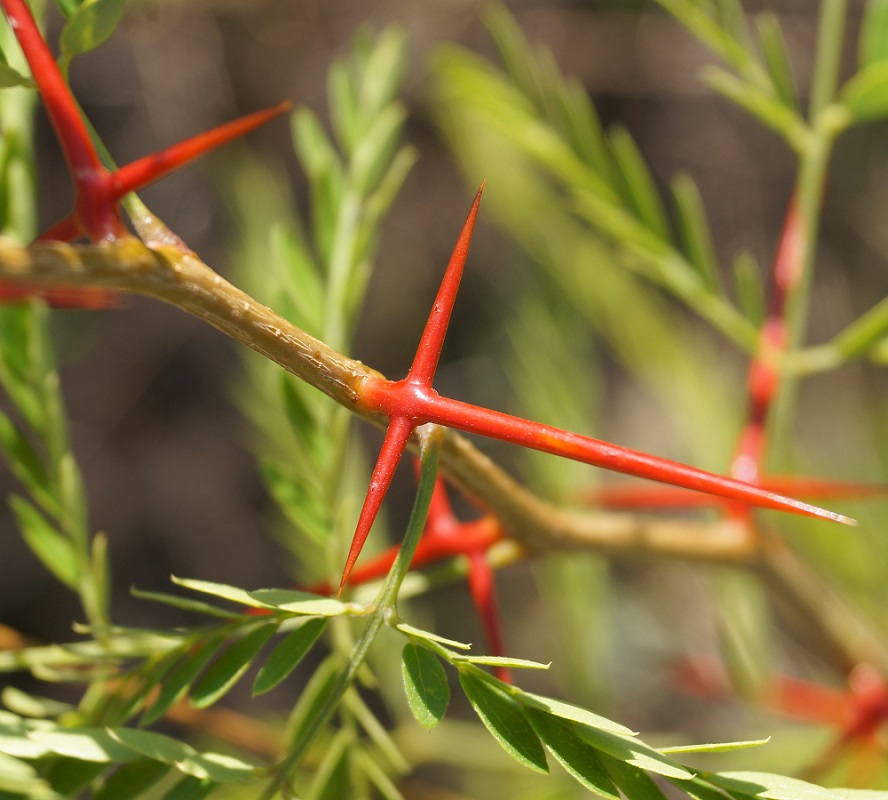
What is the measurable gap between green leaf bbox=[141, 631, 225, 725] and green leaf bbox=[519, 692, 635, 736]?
0.17m

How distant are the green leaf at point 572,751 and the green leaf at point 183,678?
17 cm

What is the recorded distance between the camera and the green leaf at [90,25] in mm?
331

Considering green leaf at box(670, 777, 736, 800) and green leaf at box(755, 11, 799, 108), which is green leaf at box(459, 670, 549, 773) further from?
green leaf at box(755, 11, 799, 108)

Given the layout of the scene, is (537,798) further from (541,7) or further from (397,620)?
(541,7)

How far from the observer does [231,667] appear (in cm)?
41

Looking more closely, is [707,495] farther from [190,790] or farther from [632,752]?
[190,790]

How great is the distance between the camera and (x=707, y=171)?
2.04 metres

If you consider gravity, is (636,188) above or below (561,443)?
above

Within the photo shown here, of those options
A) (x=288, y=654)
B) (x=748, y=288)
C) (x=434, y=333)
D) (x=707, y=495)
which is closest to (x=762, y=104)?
(x=748, y=288)

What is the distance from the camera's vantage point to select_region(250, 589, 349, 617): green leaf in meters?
0.34

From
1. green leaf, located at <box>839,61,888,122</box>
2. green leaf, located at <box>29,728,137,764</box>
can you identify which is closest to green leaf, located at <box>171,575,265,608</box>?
green leaf, located at <box>29,728,137,764</box>

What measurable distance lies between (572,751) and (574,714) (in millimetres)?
30

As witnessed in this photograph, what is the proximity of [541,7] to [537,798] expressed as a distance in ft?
5.93

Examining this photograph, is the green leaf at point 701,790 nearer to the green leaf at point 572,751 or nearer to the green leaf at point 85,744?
the green leaf at point 572,751
